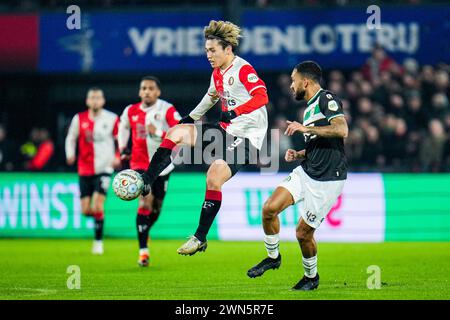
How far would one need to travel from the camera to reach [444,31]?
2202 centimetres

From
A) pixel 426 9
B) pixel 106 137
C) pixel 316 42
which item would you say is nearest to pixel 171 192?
pixel 106 137

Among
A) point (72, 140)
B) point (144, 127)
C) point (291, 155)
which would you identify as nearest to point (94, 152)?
point (72, 140)

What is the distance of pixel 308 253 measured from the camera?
10.1 metres

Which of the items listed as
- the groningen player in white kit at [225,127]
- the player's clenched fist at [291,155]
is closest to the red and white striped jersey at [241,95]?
the groningen player in white kit at [225,127]

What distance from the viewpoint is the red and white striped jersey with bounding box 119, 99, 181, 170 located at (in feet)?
45.9

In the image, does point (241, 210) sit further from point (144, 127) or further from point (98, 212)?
point (144, 127)

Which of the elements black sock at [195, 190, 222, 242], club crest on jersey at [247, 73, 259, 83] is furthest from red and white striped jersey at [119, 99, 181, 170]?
black sock at [195, 190, 222, 242]

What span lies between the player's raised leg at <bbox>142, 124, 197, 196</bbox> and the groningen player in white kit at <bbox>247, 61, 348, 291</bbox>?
1.01 m

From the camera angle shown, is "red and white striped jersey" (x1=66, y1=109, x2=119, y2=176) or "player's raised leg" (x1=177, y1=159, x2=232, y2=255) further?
"red and white striped jersey" (x1=66, y1=109, x2=119, y2=176)

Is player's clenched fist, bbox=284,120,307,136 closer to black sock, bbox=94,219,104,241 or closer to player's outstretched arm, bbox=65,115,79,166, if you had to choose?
black sock, bbox=94,219,104,241

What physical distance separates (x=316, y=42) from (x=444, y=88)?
3.12 m

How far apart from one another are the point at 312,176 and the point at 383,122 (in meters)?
10.1

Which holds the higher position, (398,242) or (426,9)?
(426,9)

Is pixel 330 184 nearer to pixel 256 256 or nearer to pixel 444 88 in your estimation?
pixel 256 256
